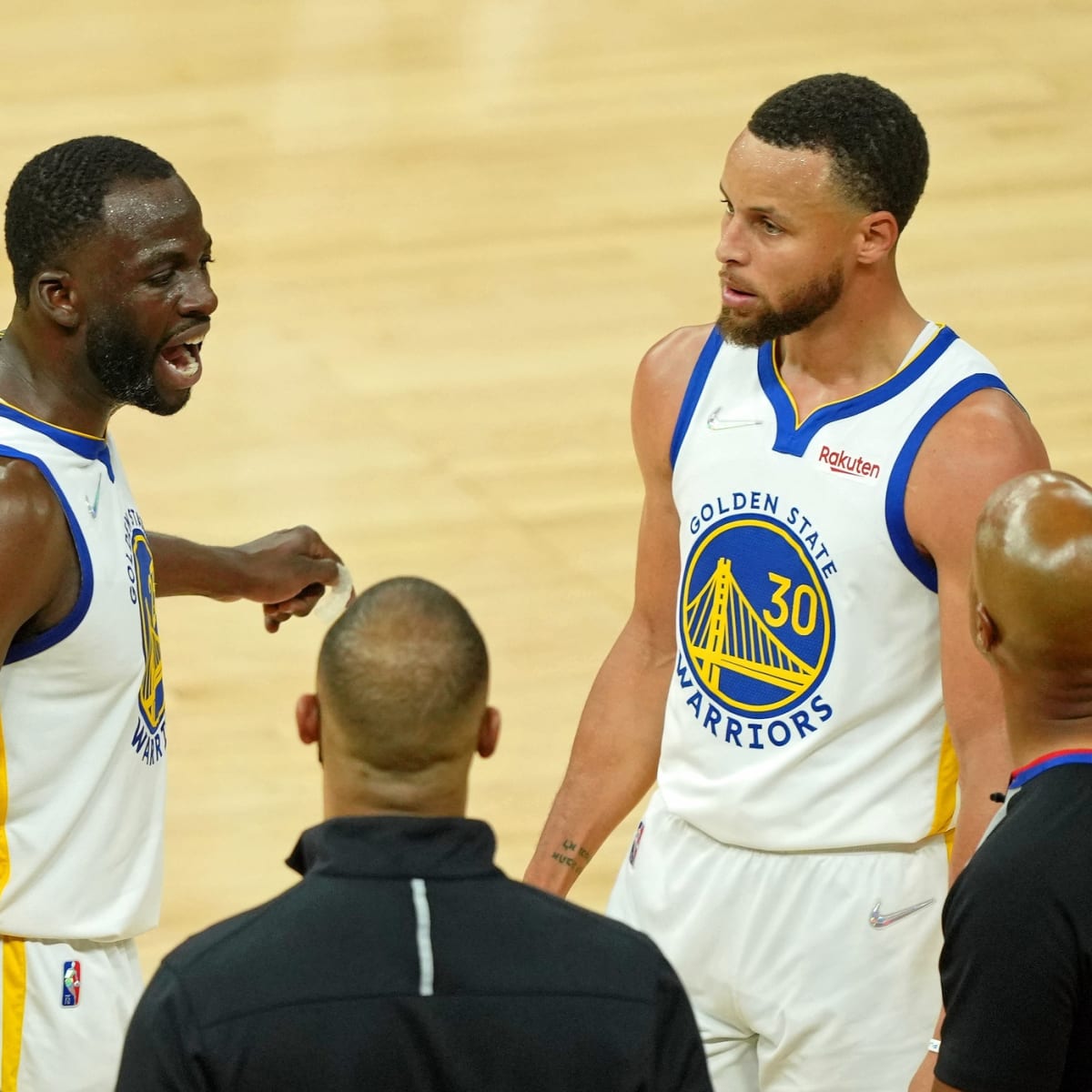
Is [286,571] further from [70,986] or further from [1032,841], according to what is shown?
[1032,841]

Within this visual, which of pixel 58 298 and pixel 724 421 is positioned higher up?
pixel 58 298

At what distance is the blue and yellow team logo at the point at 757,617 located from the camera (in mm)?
3096

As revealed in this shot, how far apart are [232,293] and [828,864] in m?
4.44

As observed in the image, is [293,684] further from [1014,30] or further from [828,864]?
[1014,30]

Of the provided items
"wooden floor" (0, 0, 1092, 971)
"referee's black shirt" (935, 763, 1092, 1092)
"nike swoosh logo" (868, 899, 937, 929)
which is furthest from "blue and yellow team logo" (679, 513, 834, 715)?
"wooden floor" (0, 0, 1092, 971)

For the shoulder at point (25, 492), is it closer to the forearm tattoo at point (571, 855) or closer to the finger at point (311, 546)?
the finger at point (311, 546)

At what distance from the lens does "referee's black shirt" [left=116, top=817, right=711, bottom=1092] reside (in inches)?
77.4

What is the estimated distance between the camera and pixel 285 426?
21.3 ft

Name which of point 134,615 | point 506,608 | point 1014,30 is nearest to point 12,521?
point 134,615

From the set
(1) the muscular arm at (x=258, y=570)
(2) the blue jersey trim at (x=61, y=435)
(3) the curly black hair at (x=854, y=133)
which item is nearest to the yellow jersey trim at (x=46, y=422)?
(2) the blue jersey trim at (x=61, y=435)

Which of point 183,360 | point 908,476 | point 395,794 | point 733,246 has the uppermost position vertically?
point 733,246

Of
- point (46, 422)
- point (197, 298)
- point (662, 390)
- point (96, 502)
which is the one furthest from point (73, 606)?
point (662, 390)

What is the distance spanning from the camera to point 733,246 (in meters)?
3.20

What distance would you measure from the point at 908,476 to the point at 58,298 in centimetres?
121
